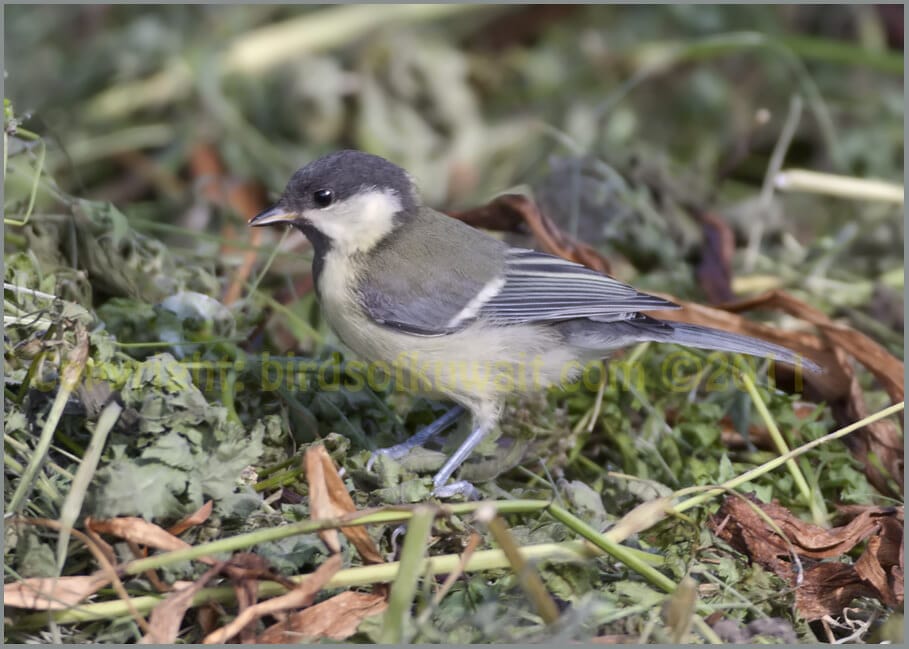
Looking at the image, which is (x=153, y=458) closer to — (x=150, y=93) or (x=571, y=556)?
(x=571, y=556)

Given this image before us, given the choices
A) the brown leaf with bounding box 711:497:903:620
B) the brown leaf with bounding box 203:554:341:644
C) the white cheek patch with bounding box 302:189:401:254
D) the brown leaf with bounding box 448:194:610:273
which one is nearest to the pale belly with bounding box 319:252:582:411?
Result: the white cheek patch with bounding box 302:189:401:254

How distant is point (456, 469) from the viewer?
2.58 meters

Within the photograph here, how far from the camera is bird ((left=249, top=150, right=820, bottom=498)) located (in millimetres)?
2527

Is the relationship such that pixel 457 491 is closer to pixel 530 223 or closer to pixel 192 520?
pixel 192 520

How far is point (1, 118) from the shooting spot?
2.34 m

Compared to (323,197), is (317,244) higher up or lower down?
lower down

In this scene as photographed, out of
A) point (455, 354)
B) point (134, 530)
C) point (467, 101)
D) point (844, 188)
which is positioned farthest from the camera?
point (467, 101)

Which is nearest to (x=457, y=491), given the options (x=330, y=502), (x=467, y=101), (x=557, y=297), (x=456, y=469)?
(x=456, y=469)

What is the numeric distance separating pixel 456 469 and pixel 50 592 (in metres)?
1.05

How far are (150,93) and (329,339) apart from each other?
87.9 inches

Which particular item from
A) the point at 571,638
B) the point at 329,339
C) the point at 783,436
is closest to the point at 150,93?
the point at 329,339

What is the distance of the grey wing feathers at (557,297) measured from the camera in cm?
260

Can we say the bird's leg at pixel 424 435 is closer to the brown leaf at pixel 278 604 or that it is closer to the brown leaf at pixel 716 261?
the brown leaf at pixel 278 604

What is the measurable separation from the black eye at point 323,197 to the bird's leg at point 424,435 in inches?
26.0
